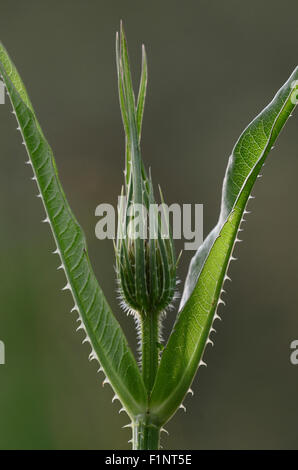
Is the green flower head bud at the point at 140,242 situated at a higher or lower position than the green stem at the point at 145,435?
higher

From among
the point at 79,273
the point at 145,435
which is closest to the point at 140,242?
the point at 79,273

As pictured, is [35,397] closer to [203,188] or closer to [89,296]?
[203,188]

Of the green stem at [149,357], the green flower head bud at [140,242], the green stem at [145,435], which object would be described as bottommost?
the green stem at [145,435]

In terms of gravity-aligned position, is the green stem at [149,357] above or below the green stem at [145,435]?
above
